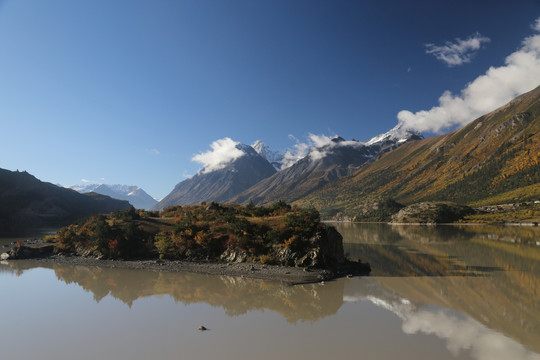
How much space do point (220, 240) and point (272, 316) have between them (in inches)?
862

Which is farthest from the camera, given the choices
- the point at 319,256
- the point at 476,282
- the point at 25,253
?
the point at 25,253

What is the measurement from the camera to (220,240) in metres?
41.6

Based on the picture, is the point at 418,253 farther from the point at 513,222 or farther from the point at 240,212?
the point at 513,222

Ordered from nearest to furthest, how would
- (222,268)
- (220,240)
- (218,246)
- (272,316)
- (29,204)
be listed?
(272,316), (222,268), (218,246), (220,240), (29,204)

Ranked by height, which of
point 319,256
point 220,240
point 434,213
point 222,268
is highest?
point 220,240

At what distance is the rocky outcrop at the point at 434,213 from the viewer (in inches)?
5536

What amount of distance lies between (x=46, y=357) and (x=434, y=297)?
2755 cm

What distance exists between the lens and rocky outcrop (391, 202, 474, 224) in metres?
141

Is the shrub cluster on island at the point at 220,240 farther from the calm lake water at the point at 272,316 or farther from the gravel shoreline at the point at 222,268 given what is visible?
the calm lake water at the point at 272,316

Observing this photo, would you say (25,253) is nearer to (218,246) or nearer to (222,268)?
(218,246)

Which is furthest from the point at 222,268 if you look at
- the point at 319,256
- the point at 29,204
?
the point at 29,204

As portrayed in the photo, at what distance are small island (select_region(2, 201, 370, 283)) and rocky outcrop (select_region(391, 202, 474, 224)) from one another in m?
118

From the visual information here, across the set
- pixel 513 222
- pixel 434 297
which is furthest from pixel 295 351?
A: pixel 513 222

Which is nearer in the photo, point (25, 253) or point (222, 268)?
point (222, 268)
